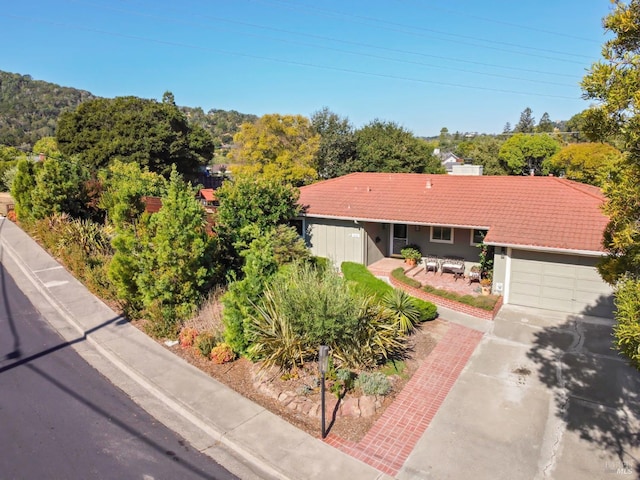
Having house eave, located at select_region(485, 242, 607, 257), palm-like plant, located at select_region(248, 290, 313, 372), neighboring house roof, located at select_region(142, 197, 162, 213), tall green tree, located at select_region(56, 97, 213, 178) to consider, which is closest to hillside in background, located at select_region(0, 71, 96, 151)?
tall green tree, located at select_region(56, 97, 213, 178)

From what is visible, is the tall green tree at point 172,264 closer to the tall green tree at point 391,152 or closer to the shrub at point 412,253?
the shrub at point 412,253

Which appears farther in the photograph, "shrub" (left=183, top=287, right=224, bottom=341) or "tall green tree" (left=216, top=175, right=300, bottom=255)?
"tall green tree" (left=216, top=175, right=300, bottom=255)

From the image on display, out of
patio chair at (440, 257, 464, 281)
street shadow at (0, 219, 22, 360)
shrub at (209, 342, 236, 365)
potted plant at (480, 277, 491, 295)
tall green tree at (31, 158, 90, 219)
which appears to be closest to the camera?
shrub at (209, 342, 236, 365)

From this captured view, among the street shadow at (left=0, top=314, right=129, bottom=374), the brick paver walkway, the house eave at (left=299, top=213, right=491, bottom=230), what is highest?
the house eave at (left=299, top=213, right=491, bottom=230)

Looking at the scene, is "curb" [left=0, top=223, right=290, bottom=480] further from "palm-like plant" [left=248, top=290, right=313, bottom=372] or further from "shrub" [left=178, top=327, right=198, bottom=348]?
"palm-like plant" [left=248, top=290, right=313, bottom=372]

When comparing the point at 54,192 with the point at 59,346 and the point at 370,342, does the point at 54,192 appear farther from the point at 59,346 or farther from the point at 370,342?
the point at 370,342

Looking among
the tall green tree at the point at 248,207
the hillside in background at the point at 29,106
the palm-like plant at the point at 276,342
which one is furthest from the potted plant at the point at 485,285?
the hillside in background at the point at 29,106

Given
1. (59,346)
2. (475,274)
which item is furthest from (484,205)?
(59,346)

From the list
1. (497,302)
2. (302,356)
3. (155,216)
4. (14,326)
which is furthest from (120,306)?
(497,302)
